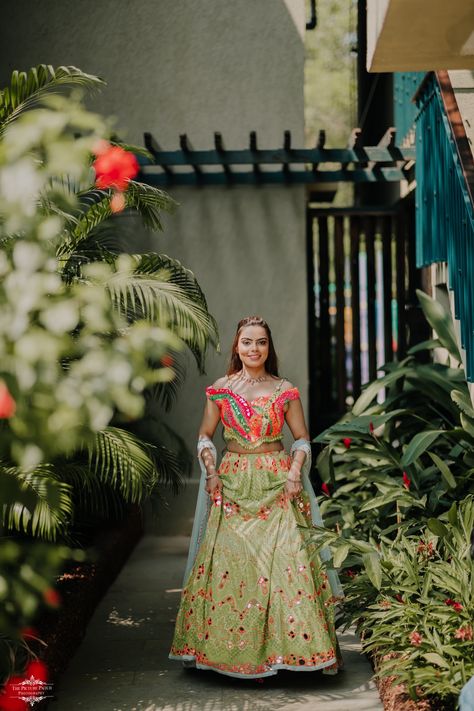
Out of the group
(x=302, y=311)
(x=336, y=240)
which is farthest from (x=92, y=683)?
(x=336, y=240)

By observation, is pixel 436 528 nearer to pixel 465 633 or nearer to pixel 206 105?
pixel 465 633

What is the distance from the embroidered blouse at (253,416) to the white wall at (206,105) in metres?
3.33

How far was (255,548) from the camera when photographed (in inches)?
Result: 181

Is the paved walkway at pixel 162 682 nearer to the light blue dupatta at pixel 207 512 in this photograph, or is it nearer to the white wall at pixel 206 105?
the light blue dupatta at pixel 207 512

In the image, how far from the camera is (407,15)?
4.18 metres

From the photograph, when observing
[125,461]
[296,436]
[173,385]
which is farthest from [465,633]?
[173,385]

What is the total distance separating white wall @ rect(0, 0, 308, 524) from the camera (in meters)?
8.10

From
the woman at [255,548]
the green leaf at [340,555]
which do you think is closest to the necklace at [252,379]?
the woman at [255,548]

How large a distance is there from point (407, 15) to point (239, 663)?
10.5ft

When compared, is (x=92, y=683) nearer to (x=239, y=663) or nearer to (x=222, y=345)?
(x=239, y=663)

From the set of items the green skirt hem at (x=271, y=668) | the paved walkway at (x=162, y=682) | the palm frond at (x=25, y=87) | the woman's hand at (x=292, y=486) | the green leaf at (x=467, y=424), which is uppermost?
the palm frond at (x=25, y=87)

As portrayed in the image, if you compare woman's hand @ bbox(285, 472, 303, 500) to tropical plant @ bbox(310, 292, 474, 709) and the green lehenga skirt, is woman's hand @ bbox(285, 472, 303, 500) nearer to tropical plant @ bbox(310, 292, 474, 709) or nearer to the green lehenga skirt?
the green lehenga skirt

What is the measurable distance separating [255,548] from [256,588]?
0.20 metres

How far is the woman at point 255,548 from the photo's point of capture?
4473mm
